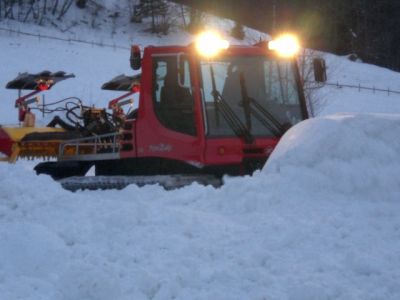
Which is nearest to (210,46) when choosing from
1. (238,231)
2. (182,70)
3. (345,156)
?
(182,70)

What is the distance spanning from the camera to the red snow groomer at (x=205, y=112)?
8352mm

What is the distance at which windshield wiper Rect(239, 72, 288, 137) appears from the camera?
8.53 m

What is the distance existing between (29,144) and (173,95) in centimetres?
274

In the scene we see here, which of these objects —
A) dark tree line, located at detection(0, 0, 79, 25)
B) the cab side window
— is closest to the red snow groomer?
the cab side window

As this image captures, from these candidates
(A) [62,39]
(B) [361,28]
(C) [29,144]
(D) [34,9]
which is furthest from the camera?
(B) [361,28]

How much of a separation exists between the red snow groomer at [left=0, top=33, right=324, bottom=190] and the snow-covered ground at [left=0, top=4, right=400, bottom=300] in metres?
1.03

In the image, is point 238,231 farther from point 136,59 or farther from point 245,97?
point 136,59

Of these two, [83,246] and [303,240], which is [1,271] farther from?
[303,240]

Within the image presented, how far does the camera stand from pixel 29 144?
405 inches

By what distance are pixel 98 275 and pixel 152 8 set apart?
44.5 m

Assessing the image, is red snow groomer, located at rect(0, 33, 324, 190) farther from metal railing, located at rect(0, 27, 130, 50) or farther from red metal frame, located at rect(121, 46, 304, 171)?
metal railing, located at rect(0, 27, 130, 50)

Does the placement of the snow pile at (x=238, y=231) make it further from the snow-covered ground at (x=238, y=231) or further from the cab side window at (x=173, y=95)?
the cab side window at (x=173, y=95)

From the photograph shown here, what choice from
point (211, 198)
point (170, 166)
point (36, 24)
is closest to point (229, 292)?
point (211, 198)

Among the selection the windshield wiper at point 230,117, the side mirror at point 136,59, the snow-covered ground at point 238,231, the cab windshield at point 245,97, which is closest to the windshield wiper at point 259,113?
the cab windshield at point 245,97
